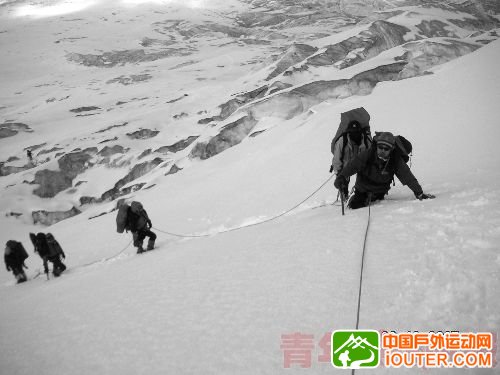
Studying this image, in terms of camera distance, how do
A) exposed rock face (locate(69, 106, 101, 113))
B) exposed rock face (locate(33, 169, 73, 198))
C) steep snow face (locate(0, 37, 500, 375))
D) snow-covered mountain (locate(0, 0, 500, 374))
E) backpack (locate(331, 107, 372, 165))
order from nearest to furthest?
steep snow face (locate(0, 37, 500, 375)) < snow-covered mountain (locate(0, 0, 500, 374)) < backpack (locate(331, 107, 372, 165)) < exposed rock face (locate(33, 169, 73, 198)) < exposed rock face (locate(69, 106, 101, 113))

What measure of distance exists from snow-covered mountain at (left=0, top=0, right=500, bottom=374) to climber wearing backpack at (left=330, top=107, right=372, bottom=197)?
985 mm

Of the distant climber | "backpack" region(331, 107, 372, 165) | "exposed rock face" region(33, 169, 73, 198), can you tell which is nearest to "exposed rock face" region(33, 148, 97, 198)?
"exposed rock face" region(33, 169, 73, 198)

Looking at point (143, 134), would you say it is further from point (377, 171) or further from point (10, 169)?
point (377, 171)

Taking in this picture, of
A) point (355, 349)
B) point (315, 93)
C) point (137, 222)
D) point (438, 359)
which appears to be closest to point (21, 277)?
point (137, 222)

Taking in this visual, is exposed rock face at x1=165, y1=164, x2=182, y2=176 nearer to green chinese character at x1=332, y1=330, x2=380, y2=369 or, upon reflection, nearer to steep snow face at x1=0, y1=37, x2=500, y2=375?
steep snow face at x1=0, y1=37, x2=500, y2=375

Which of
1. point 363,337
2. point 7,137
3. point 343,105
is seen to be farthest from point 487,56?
point 7,137

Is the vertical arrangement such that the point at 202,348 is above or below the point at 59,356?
above

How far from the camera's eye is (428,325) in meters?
2.01

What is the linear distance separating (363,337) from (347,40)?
34.5 metres

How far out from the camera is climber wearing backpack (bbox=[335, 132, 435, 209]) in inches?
176

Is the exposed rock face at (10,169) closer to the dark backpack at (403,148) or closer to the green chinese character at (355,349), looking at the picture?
the dark backpack at (403,148)

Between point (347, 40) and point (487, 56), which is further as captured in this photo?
point (347, 40)

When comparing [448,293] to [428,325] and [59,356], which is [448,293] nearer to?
[428,325]

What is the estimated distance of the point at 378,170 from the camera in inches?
186
